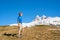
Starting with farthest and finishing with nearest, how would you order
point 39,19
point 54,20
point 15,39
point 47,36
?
point 39,19
point 54,20
point 47,36
point 15,39

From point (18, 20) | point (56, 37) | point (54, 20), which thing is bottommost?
point (56, 37)

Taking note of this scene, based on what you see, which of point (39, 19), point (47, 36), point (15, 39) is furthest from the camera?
point (39, 19)

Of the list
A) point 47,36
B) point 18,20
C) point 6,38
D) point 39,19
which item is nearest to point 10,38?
point 6,38

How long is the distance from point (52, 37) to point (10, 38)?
5667mm

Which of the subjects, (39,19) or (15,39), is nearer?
(15,39)

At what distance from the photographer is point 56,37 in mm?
26391

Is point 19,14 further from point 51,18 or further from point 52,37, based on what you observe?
point 51,18

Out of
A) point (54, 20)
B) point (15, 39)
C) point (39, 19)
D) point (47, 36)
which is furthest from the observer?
point (39, 19)

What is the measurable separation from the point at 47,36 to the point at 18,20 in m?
4.74

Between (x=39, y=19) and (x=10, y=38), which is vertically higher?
(x=39, y=19)

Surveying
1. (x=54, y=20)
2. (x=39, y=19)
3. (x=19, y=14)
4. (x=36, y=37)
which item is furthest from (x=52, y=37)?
(x=39, y=19)

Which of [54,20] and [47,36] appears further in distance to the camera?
[54,20]

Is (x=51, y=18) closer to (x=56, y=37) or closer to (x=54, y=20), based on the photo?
(x=54, y=20)

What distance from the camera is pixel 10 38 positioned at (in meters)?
26.1
